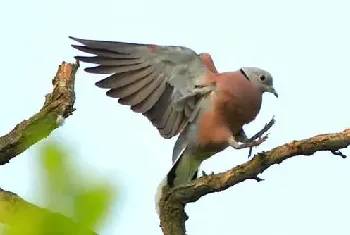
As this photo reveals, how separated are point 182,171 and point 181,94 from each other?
636 millimetres

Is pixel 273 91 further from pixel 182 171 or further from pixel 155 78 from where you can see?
pixel 182 171

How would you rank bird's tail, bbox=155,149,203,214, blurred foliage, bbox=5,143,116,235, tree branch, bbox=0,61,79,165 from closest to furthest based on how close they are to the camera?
blurred foliage, bbox=5,143,116,235
tree branch, bbox=0,61,79,165
bird's tail, bbox=155,149,203,214

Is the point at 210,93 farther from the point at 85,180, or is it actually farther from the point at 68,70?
the point at 85,180

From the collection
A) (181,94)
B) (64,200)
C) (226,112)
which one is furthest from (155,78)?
(64,200)

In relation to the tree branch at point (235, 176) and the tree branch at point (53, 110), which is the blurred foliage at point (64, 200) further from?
the tree branch at point (235, 176)

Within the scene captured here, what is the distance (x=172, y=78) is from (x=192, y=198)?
4.87 feet

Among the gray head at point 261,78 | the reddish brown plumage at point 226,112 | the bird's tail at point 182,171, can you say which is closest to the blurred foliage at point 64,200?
the bird's tail at point 182,171

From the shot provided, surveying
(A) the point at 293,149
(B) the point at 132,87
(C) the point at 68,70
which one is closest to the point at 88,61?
(B) the point at 132,87

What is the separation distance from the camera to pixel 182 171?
5453mm

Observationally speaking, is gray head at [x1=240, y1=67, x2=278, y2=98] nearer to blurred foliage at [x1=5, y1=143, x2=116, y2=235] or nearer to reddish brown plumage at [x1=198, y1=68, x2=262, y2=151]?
reddish brown plumage at [x1=198, y1=68, x2=262, y2=151]

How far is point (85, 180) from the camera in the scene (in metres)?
0.83

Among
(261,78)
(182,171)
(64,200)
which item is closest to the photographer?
(64,200)

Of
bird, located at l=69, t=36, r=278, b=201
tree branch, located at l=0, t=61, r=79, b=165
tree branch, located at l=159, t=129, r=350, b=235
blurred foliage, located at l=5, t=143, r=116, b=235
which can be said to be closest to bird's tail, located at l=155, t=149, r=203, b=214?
bird, located at l=69, t=36, r=278, b=201

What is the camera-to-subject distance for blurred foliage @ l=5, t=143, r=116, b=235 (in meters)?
0.81
